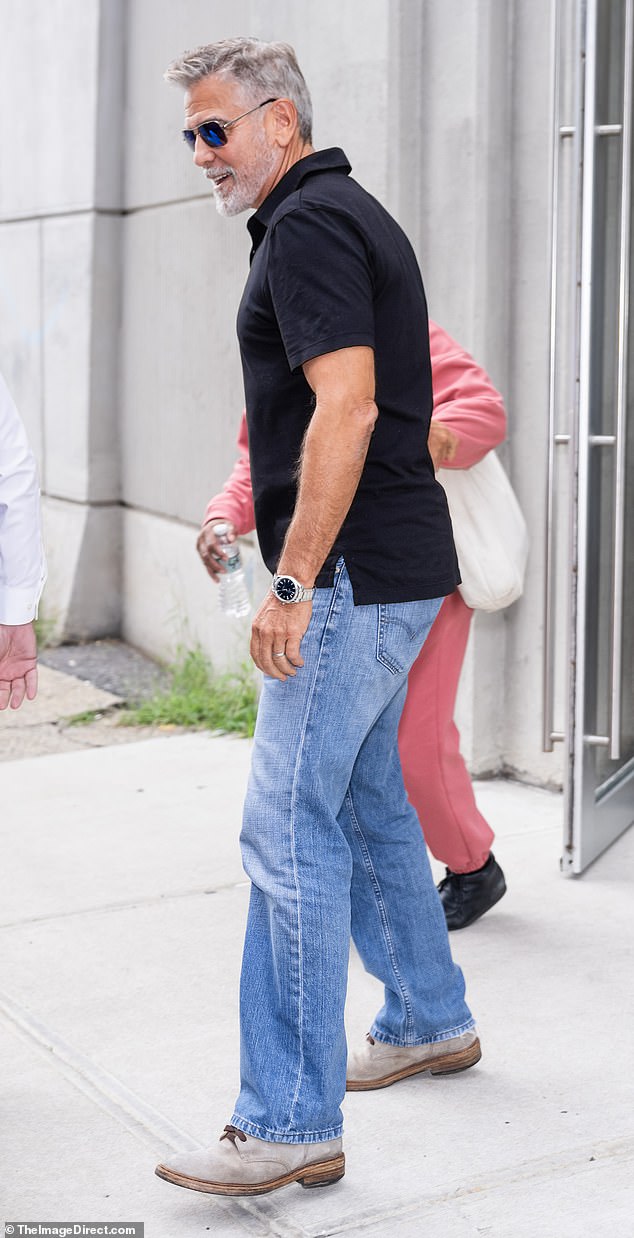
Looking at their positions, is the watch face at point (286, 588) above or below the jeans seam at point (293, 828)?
above

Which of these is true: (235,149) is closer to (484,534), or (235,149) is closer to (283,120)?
(283,120)

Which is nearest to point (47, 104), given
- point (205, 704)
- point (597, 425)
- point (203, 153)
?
point (205, 704)

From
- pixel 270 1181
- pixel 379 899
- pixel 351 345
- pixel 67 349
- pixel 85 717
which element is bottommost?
pixel 85 717

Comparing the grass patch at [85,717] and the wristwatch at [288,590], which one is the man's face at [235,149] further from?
the grass patch at [85,717]

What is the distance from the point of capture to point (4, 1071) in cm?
310

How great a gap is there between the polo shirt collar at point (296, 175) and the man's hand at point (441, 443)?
90cm

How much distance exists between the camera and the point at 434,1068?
3025 millimetres

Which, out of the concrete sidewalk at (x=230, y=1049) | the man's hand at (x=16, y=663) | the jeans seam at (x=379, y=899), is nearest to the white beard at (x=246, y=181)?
the man's hand at (x=16, y=663)

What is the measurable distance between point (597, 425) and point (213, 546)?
4.23ft

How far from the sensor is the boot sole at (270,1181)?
2.51 meters

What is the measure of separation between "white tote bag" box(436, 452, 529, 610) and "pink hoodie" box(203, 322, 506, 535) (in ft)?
0.39

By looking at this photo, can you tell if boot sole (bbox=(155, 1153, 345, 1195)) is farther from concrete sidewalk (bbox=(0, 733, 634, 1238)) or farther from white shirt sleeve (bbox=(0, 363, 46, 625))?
white shirt sleeve (bbox=(0, 363, 46, 625))

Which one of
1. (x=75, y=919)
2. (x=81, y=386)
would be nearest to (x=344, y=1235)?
(x=75, y=919)

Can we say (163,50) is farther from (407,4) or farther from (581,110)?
(581,110)
